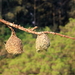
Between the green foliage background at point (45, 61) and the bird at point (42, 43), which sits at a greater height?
the bird at point (42, 43)

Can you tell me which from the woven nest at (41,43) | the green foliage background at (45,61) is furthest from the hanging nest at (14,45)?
the green foliage background at (45,61)

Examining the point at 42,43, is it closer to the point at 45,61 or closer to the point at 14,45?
the point at 14,45

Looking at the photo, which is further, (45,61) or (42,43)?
(45,61)

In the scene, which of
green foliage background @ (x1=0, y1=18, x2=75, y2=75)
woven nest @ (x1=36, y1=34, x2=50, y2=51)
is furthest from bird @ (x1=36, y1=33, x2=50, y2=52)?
green foliage background @ (x1=0, y1=18, x2=75, y2=75)

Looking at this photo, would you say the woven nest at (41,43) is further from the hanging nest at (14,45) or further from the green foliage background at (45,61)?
the green foliage background at (45,61)

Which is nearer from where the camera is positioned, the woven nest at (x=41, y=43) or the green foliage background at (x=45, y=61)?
the woven nest at (x=41, y=43)

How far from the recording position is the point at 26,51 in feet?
33.2

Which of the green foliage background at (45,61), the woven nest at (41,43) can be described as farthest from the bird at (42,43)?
the green foliage background at (45,61)

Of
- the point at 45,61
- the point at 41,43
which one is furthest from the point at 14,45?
the point at 45,61

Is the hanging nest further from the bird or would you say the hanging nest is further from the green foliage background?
the green foliage background

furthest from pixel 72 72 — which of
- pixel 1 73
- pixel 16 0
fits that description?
pixel 16 0

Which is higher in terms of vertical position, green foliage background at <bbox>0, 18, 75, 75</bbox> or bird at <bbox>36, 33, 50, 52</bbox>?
bird at <bbox>36, 33, 50, 52</bbox>

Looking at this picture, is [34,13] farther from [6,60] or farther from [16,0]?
[6,60]

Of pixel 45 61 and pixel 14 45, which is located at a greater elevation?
pixel 14 45
